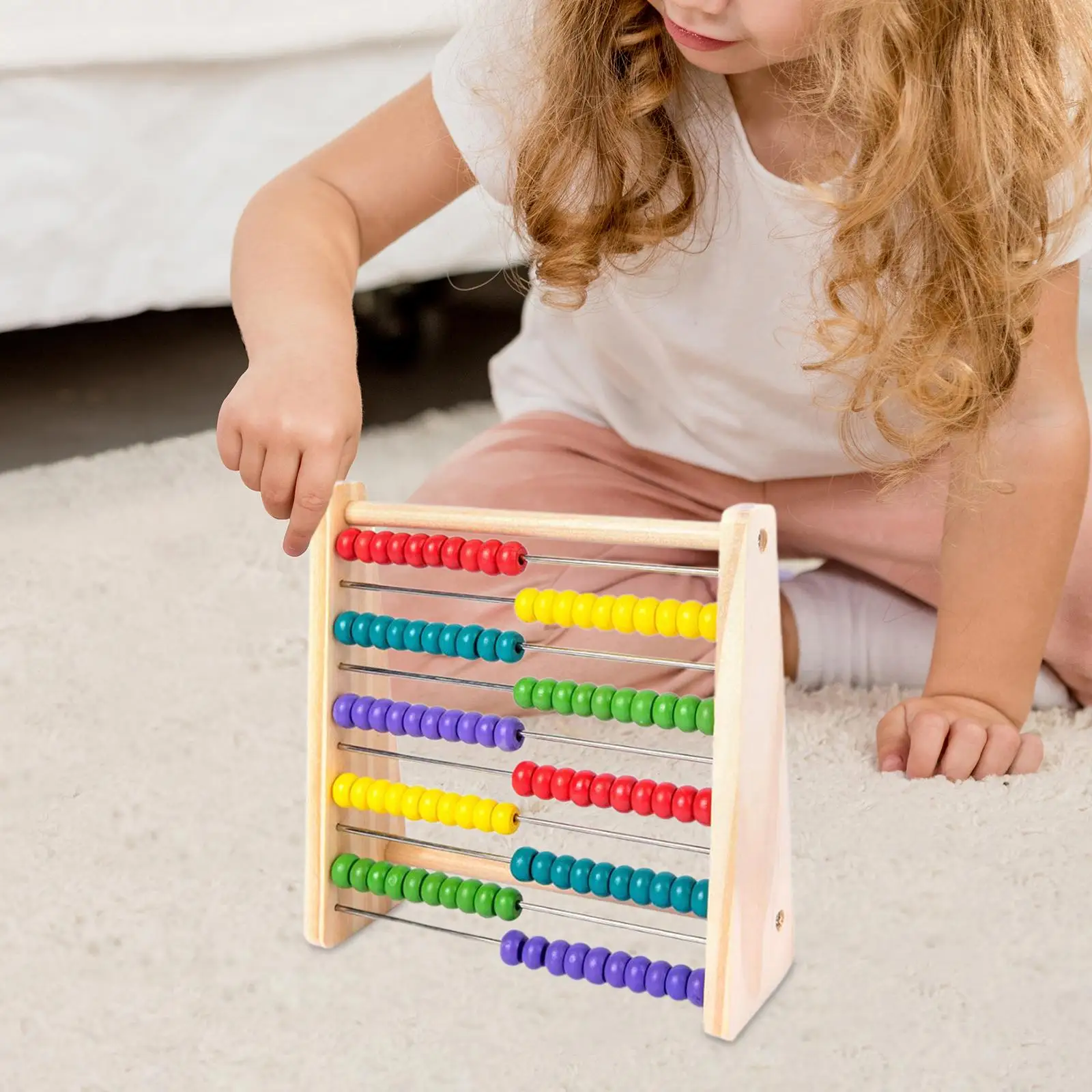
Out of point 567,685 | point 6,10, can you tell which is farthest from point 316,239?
point 6,10

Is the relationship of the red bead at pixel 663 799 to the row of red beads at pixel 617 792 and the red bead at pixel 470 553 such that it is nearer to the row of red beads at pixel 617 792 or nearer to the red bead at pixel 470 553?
the row of red beads at pixel 617 792

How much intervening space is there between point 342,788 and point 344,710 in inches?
1.5

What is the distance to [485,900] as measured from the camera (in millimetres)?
662

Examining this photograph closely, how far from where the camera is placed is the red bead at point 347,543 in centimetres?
69

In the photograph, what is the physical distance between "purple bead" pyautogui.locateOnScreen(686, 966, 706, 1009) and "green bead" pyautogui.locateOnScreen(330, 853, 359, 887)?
7.0 inches

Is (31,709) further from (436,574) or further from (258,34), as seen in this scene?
(258,34)

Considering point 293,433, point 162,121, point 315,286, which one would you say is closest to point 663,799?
point 293,433

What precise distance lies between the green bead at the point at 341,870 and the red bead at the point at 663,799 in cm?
16

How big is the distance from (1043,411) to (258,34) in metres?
0.80

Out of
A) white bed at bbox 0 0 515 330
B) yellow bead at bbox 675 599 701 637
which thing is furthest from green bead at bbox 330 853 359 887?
white bed at bbox 0 0 515 330

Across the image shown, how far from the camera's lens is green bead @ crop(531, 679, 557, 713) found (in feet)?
Result: 2.15

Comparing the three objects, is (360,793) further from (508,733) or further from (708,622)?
(708,622)

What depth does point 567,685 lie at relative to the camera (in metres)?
0.66

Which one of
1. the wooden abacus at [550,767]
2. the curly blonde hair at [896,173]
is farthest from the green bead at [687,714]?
the curly blonde hair at [896,173]
